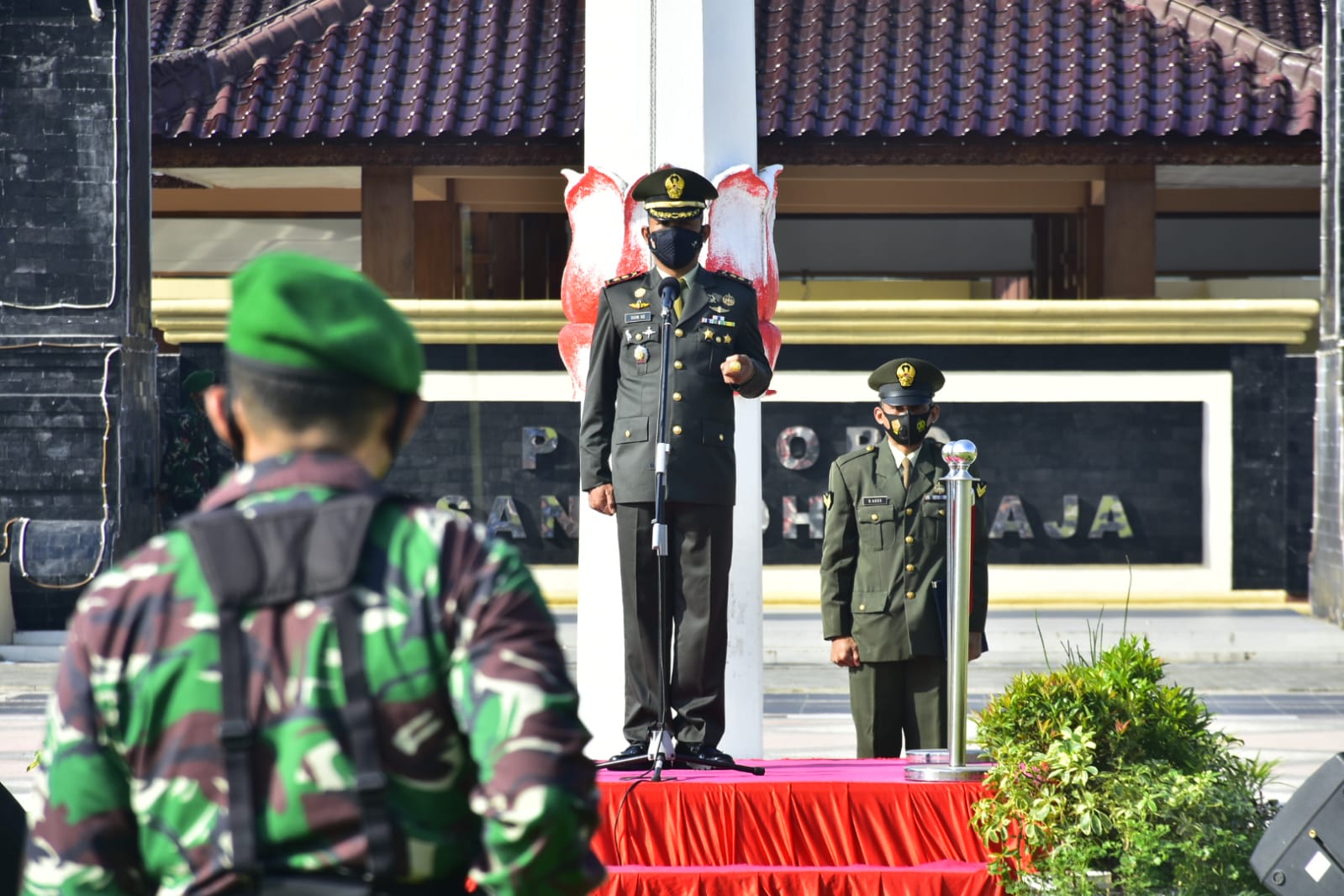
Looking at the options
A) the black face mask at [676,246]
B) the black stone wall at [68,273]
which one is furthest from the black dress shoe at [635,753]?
the black stone wall at [68,273]

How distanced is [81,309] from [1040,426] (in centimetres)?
717

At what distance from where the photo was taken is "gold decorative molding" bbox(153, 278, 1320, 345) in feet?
42.4

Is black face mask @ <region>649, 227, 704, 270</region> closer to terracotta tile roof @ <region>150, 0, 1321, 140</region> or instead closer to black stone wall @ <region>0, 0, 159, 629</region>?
terracotta tile roof @ <region>150, 0, 1321, 140</region>

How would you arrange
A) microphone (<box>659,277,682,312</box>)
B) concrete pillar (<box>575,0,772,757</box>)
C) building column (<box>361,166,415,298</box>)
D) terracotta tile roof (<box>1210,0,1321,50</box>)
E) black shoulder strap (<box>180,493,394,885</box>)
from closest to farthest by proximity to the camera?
black shoulder strap (<box>180,493,394,885</box>), microphone (<box>659,277,682,312</box>), concrete pillar (<box>575,0,772,757</box>), building column (<box>361,166,415,298</box>), terracotta tile roof (<box>1210,0,1321,50</box>)

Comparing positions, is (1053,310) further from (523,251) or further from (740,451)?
(740,451)

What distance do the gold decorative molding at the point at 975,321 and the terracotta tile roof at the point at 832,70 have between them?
1.29m

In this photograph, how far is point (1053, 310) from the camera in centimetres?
1288

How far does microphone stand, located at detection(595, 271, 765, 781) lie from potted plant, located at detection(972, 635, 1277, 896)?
87 centimetres

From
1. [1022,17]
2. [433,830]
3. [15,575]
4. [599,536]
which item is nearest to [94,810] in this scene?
[433,830]

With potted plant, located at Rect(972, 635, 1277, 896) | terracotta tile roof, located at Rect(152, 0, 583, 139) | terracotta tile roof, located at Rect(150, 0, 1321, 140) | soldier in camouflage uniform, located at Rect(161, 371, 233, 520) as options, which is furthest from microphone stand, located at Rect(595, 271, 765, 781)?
soldier in camouflage uniform, located at Rect(161, 371, 233, 520)

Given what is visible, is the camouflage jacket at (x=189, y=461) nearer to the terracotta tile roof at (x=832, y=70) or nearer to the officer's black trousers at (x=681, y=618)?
the terracotta tile roof at (x=832, y=70)

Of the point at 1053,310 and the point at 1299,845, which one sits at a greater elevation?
the point at 1053,310

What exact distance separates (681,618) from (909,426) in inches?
45.7

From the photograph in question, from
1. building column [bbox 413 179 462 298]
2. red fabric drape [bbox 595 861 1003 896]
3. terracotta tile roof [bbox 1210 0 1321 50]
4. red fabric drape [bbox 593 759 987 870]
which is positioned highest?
terracotta tile roof [bbox 1210 0 1321 50]
